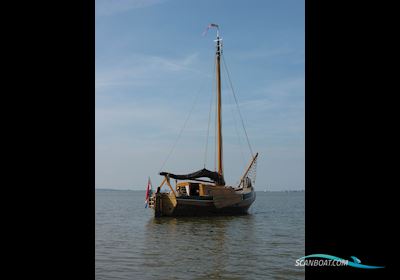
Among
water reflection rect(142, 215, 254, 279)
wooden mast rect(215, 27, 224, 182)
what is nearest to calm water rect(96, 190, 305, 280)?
water reflection rect(142, 215, 254, 279)

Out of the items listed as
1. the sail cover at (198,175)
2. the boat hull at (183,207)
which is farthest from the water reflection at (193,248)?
the sail cover at (198,175)

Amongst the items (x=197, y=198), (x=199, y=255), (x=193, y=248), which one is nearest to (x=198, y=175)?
(x=197, y=198)

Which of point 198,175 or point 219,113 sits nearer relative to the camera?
point 198,175

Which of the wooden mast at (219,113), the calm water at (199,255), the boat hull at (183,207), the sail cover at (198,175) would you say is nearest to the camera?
the calm water at (199,255)

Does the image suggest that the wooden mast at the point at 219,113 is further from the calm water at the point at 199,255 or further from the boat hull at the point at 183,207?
the calm water at the point at 199,255

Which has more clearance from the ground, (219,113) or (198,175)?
(219,113)

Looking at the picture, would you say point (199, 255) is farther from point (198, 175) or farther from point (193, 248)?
point (198, 175)

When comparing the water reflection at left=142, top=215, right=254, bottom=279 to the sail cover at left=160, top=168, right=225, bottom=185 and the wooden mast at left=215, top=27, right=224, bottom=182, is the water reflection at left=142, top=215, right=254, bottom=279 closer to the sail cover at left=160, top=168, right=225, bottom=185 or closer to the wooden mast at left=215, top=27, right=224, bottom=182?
the sail cover at left=160, top=168, right=225, bottom=185

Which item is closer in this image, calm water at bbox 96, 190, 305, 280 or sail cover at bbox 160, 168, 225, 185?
calm water at bbox 96, 190, 305, 280

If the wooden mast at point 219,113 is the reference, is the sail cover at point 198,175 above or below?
below

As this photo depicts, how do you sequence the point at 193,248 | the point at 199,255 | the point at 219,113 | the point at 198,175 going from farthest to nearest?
the point at 219,113, the point at 198,175, the point at 193,248, the point at 199,255
